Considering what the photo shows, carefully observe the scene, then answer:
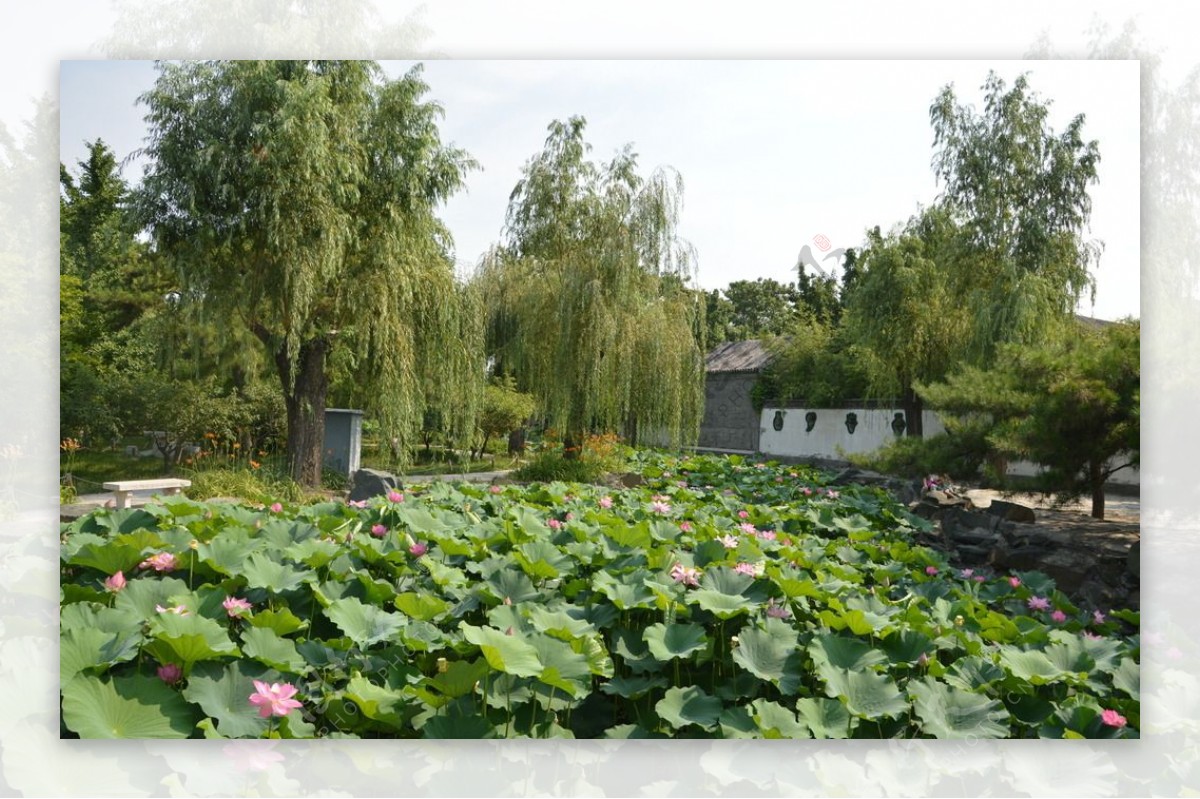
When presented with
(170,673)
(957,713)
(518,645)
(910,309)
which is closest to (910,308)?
(910,309)

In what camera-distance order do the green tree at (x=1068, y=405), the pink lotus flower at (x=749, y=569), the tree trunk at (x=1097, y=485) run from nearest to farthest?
the pink lotus flower at (x=749, y=569) < the green tree at (x=1068, y=405) < the tree trunk at (x=1097, y=485)

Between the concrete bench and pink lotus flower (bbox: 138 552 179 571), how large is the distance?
90 centimetres

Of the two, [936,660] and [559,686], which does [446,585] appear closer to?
[559,686]

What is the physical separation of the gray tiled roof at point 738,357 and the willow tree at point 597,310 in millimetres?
312

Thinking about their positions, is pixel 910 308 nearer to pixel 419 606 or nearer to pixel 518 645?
pixel 419 606

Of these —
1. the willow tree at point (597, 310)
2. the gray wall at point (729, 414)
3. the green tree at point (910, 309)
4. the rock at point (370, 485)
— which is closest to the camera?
the rock at point (370, 485)

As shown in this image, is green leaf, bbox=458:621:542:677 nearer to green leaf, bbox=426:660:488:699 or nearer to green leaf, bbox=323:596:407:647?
green leaf, bbox=426:660:488:699

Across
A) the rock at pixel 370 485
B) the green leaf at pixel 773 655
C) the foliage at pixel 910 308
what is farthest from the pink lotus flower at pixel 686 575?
the foliage at pixel 910 308

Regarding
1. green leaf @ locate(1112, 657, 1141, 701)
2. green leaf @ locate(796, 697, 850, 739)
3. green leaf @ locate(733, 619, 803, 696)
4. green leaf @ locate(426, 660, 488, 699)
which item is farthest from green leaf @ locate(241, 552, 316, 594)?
green leaf @ locate(1112, 657, 1141, 701)

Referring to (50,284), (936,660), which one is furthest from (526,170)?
(936,660)

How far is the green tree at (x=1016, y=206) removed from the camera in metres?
3.44

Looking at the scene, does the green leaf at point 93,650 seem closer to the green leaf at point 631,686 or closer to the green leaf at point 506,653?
the green leaf at point 506,653

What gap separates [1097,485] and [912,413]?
5.79 feet

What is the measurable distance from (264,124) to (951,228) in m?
3.30
